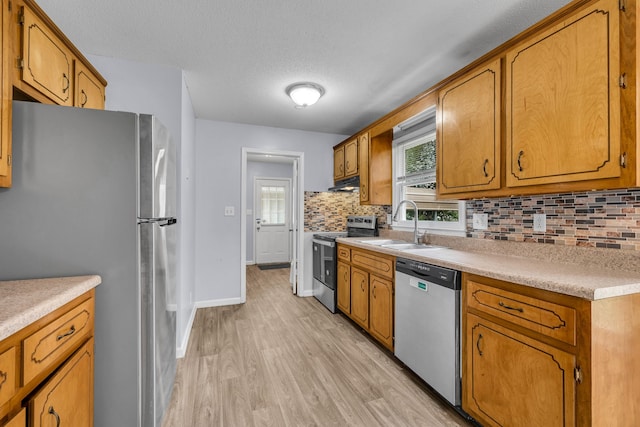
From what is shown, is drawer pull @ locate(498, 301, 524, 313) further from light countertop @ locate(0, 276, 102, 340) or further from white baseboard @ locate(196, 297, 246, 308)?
white baseboard @ locate(196, 297, 246, 308)

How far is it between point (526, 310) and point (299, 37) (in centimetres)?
210

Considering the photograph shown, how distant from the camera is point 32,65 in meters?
1.33

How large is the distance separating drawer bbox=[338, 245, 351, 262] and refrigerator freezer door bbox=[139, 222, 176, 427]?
183 cm

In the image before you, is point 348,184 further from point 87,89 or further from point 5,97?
point 5,97

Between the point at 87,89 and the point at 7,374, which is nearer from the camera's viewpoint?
the point at 7,374

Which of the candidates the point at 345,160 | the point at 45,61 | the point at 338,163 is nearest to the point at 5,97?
the point at 45,61

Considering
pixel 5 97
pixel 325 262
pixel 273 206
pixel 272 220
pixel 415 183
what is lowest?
pixel 325 262

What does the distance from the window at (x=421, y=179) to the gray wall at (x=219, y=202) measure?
1907 mm

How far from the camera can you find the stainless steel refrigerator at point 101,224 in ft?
3.98

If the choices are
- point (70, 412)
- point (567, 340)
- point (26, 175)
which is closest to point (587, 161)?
point (567, 340)

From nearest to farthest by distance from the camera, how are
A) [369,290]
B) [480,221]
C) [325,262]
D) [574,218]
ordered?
[574,218] → [480,221] → [369,290] → [325,262]

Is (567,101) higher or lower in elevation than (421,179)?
higher

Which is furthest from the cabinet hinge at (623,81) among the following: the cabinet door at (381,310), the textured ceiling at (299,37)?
the cabinet door at (381,310)

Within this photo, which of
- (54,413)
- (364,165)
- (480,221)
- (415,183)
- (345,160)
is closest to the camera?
(54,413)
